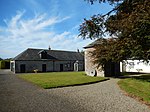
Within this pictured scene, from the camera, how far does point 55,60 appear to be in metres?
49.4

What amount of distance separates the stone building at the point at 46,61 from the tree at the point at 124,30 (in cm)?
2563

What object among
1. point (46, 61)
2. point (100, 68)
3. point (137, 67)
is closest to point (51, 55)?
point (46, 61)

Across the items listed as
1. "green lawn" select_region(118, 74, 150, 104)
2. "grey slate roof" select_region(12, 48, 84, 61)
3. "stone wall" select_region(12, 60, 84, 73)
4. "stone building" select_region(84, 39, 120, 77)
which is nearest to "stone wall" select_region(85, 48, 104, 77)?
"stone building" select_region(84, 39, 120, 77)

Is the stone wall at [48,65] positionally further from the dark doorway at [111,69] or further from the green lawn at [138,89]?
the green lawn at [138,89]

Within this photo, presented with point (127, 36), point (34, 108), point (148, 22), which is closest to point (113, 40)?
point (127, 36)

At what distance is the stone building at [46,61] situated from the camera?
1746 inches

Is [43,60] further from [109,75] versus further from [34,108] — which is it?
[34,108]

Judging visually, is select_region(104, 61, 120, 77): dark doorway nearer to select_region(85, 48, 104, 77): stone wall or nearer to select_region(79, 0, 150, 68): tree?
select_region(85, 48, 104, 77): stone wall

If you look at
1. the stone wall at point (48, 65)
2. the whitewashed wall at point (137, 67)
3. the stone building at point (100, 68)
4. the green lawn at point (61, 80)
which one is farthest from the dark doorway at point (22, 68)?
the whitewashed wall at point (137, 67)

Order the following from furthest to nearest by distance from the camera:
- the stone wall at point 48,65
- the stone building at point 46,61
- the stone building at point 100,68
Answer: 1. the stone building at point 46,61
2. the stone wall at point 48,65
3. the stone building at point 100,68

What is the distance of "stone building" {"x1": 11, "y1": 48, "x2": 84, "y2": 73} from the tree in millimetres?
25630

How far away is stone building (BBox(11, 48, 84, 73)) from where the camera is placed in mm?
44344

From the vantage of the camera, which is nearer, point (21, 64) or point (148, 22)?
point (148, 22)

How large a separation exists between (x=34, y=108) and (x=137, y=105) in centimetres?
483
